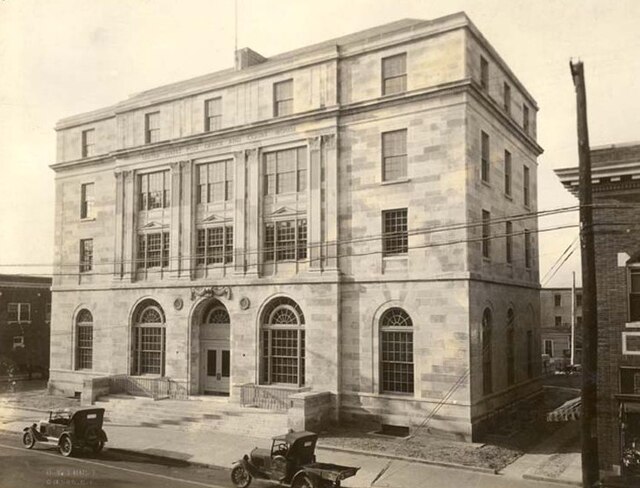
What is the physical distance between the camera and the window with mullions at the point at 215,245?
30.6 metres

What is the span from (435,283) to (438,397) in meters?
4.52

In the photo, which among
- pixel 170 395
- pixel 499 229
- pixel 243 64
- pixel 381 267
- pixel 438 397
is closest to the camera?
pixel 438 397

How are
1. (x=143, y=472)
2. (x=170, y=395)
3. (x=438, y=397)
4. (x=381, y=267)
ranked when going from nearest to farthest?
(x=143, y=472) < (x=438, y=397) < (x=381, y=267) < (x=170, y=395)

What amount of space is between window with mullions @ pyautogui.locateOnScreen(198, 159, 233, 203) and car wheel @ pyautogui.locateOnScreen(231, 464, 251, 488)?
51.7ft

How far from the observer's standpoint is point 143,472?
64.1ft

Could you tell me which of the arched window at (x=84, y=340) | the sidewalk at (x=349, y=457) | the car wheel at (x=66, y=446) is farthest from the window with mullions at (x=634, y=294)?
the arched window at (x=84, y=340)

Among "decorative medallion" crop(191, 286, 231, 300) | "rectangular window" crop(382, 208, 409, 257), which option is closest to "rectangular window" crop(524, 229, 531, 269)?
"rectangular window" crop(382, 208, 409, 257)

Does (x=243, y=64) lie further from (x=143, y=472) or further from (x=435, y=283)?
(x=143, y=472)

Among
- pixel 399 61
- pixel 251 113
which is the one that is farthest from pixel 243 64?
pixel 399 61

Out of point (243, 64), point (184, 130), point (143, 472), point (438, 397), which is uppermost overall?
point (243, 64)

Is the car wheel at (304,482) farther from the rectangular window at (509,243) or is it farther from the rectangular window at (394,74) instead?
the rectangular window at (509,243)

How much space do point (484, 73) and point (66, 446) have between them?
22.6 meters

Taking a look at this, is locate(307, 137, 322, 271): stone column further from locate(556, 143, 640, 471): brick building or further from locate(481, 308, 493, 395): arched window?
locate(556, 143, 640, 471): brick building

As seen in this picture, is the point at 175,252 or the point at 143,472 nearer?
the point at 143,472
